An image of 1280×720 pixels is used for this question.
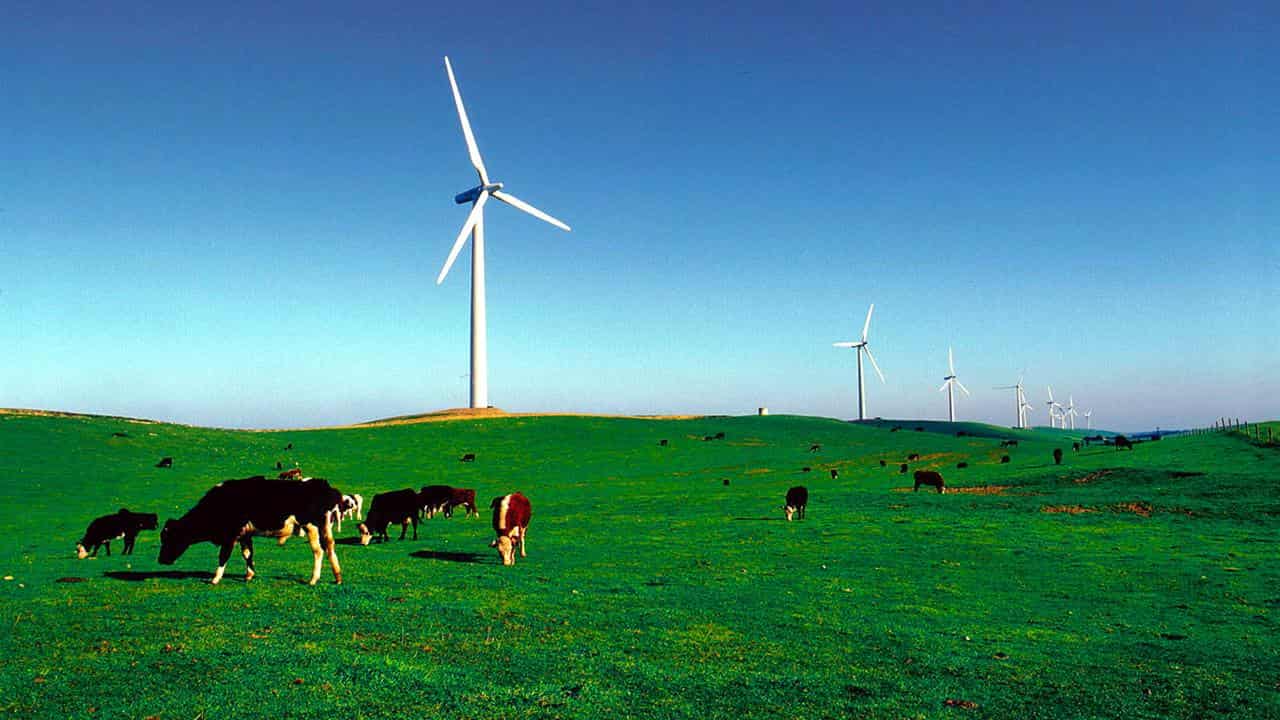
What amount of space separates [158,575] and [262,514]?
324 cm

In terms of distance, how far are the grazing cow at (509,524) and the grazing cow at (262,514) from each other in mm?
4508

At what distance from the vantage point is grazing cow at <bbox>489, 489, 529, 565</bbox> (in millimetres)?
19047

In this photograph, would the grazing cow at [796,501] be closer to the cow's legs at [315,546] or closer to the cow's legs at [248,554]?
the cow's legs at [315,546]

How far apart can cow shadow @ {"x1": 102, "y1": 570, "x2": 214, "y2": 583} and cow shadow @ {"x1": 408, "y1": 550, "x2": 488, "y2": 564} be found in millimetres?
5254

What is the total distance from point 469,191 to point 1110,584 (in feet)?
279

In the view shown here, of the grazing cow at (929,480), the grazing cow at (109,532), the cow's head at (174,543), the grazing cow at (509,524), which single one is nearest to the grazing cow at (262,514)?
the cow's head at (174,543)

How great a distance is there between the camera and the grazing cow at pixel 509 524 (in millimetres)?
19047

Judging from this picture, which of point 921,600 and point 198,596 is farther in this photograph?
point 921,600

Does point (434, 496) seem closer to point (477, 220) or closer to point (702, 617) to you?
point (702, 617)

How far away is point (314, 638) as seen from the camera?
11000 millimetres

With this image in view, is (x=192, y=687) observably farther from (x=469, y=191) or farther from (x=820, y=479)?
(x=469, y=191)

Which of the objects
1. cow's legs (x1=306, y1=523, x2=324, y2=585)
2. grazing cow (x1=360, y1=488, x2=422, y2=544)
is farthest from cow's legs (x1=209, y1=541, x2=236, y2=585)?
grazing cow (x1=360, y1=488, x2=422, y2=544)

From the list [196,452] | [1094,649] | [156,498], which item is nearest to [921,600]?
[1094,649]

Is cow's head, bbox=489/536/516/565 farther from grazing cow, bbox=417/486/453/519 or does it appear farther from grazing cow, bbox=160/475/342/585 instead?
grazing cow, bbox=417/486/453/519
